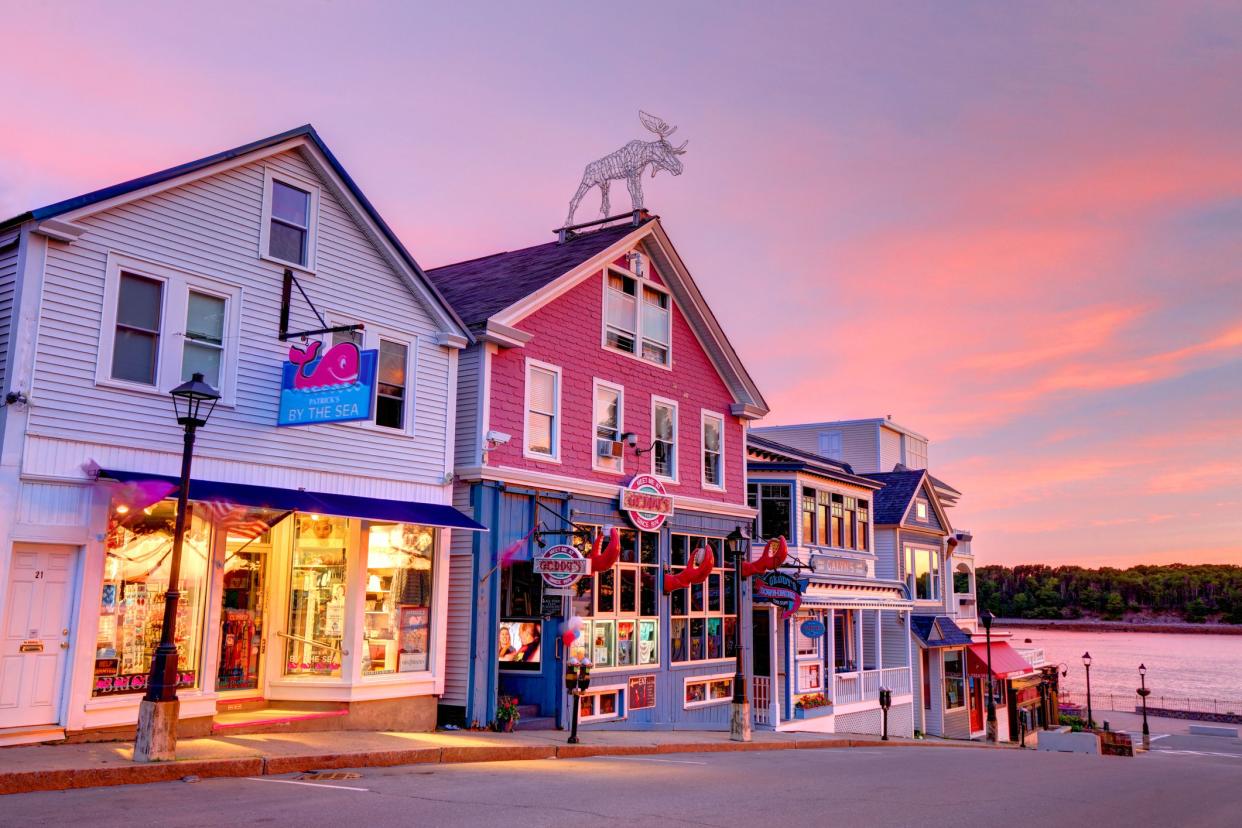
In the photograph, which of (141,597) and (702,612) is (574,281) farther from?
(141,597)

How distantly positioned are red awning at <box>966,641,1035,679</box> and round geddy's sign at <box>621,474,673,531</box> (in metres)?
24.9

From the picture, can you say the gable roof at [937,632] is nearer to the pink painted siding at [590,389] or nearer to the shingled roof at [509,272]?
the pink painted siding at [590,389]

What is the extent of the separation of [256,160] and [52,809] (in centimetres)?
1044

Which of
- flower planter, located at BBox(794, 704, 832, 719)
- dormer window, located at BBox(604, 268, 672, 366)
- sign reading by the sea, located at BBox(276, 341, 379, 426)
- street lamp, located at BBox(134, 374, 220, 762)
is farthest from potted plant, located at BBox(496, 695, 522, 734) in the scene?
flower planter, located at BBox(794, 704, 832, 719)

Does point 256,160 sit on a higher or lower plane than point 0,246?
higher

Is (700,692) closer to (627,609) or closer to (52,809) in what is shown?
(627,609)

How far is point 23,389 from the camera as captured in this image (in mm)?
13188

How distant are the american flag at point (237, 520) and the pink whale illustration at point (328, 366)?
2.10 m

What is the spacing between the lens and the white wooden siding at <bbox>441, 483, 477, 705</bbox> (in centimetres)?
1903

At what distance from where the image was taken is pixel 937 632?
3994 centimetres

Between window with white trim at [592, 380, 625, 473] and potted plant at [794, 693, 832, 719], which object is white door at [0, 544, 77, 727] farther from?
potted plant at [794, 693, 832, 719]

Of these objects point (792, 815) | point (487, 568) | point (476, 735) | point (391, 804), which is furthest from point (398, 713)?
point (792, 815)

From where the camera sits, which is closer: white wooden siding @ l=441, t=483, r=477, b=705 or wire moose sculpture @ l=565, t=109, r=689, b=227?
white wooden siding @ l=441, t=483, r=477, b=705

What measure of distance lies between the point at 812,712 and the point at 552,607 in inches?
507
